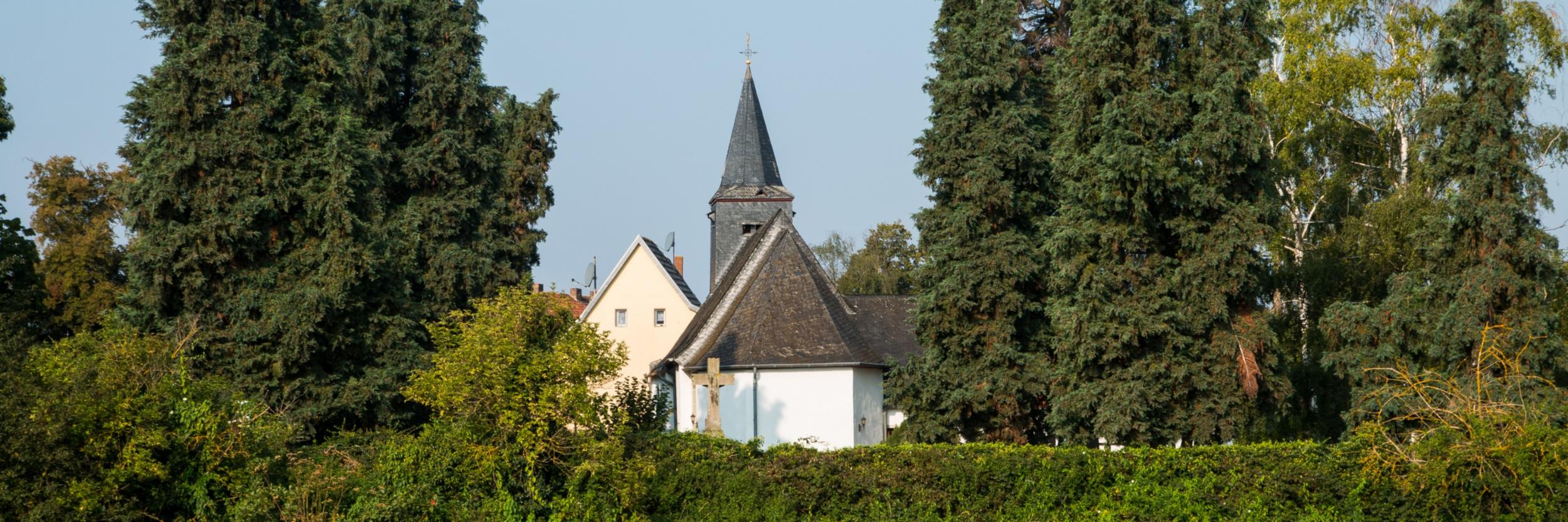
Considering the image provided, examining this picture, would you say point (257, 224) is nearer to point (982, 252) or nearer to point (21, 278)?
point (21, 278)

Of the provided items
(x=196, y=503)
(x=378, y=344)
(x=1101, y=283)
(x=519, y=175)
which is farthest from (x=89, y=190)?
(x=1101, y=283)

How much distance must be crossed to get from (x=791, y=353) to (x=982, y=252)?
7.55m

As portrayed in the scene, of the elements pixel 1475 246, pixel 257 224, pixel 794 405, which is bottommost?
pixel 794 405

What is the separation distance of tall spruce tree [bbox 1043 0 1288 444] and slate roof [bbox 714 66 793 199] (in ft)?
94.6

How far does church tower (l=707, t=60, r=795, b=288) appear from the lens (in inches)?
1992

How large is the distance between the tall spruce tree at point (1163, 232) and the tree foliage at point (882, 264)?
4209 cm

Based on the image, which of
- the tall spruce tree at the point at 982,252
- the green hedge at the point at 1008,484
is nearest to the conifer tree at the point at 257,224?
the green hedge at the point at 1008,484

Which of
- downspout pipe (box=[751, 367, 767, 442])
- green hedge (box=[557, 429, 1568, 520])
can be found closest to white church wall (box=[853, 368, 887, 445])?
downspout pipe (box=[751, 367, 767, 442])

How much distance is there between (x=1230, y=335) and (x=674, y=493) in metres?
8.92

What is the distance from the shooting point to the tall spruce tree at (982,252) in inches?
997

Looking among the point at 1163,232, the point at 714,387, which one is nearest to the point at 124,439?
the point at 714,387

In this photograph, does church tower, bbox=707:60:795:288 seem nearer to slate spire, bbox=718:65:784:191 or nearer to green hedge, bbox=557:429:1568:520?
slate spire, bbox=718:65:784:191

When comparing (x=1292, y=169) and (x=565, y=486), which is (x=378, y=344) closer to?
(x=565, y=486)

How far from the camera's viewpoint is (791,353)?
32000mm
